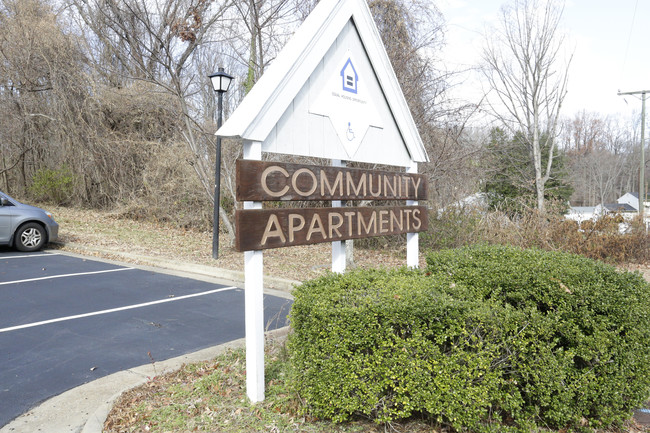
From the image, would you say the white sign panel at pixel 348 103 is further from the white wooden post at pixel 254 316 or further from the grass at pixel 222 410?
the grass at pixel 222 410

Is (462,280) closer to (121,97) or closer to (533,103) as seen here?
(121,97)

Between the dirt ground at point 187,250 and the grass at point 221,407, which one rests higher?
the dirt ground at point 187,250

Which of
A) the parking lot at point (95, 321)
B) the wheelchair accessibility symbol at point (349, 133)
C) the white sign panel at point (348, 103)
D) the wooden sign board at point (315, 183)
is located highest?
the white sign panel at point (348, 103)

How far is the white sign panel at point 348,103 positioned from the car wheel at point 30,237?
10.6 metres

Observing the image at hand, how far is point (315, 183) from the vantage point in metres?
4.05

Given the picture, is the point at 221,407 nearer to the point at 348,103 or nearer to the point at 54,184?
the point at 348,103

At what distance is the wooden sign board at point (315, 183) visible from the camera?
3.49 meters

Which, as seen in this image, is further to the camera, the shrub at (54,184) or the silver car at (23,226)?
the shrub at (54,184)

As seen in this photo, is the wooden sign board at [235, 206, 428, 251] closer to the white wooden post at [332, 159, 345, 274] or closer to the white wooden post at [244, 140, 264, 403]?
the white wooden post at [244, 140, 264, 403]

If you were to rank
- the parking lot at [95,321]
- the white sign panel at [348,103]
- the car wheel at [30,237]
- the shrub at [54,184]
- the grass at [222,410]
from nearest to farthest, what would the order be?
the grass at [222,410]
the white sign panel at [348,103]
the parking lot at [95,321]
the car wheel at [30,237]
the shrub at [54,184]

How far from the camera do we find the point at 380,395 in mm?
3117

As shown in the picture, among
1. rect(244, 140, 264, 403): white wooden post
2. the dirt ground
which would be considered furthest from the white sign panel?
the dirt ground

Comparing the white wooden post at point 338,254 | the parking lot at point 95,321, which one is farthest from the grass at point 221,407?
the white wooden post at point 338,254

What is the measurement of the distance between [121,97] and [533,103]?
17.6m
